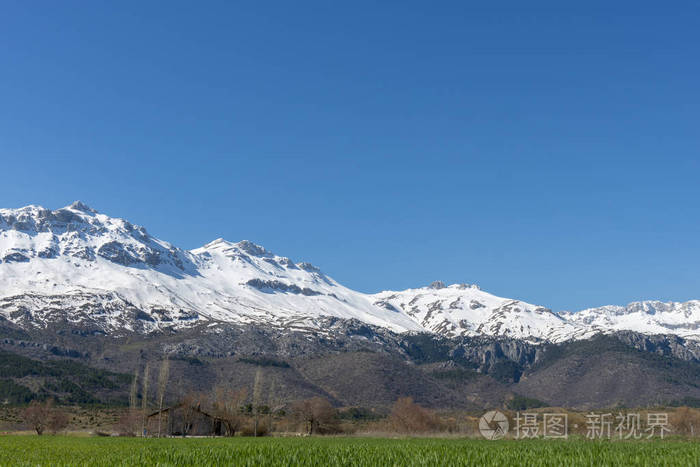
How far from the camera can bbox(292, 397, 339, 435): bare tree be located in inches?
6722

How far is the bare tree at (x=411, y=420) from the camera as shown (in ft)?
603

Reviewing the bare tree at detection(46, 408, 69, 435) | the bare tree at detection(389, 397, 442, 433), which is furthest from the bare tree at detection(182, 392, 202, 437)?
the bare tree at detection(389, 397, 442, 433)

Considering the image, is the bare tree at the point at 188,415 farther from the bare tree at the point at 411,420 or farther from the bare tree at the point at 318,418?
the bare tree at the point at 411,420

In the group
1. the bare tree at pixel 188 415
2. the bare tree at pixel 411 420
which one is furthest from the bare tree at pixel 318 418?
the bare tree at pixel 188 415

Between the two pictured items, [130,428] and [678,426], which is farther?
[678,426]

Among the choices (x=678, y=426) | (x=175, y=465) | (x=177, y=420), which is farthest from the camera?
(x=678, y=426)

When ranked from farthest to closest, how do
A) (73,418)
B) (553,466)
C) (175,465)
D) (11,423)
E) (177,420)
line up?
(73,418) < (11,423) < (177,420) < (553,466) < (175,465)

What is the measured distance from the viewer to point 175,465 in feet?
59.9

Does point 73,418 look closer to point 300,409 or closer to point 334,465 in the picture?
point 300,409

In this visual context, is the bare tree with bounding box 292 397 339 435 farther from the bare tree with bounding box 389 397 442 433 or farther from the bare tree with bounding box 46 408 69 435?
the bare tree with bounding box 46 408 69 435

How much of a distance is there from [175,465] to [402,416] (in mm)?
181157

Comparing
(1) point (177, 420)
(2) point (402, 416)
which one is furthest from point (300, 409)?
(1) point (177, 420)

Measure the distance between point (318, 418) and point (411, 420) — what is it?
106 ft

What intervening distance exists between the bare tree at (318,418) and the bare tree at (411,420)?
21.3 metres
